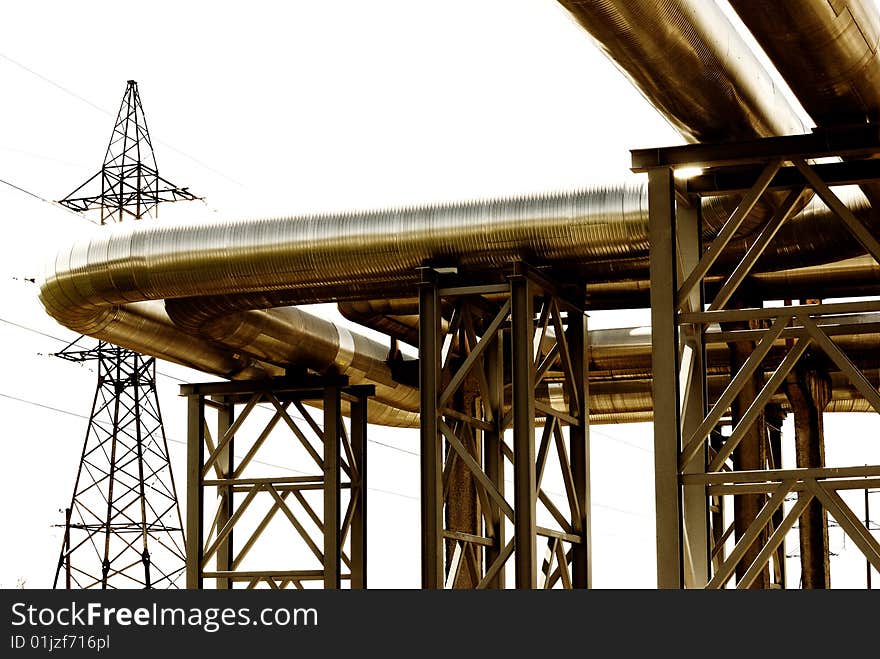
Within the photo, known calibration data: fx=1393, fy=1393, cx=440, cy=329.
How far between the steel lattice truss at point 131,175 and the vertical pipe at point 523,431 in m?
17.0

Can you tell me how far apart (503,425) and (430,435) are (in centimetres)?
167

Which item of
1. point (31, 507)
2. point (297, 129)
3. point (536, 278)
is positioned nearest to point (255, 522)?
point (31, 507)

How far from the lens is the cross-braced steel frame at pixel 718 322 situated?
36.4 feet

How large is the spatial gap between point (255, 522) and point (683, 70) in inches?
900

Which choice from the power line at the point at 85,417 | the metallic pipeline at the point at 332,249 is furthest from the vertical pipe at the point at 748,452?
the power line at the point at 85,417

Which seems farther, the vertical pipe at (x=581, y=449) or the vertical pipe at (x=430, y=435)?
the vertical pipe at (x=581, y=449)

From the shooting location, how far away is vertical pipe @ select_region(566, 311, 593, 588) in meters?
16.4

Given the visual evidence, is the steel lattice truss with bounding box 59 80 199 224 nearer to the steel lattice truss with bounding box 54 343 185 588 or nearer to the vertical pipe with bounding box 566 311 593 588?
the steel lattice truss with bounding box 54 343 185 588

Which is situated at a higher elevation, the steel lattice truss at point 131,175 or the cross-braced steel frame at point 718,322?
the steel lattice truss at point 131,175

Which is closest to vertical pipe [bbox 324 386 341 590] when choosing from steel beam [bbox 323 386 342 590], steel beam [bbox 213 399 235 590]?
steel beam [bbox 323 386 342 590]

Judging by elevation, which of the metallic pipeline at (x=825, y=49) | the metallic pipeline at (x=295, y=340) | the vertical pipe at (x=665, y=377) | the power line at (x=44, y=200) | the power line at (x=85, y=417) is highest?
Answer: the power line at (x=44, y=200)

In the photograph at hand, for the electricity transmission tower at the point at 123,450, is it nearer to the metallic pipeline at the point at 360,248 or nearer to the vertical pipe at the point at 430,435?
the metallic pipeline at the point at 360,248

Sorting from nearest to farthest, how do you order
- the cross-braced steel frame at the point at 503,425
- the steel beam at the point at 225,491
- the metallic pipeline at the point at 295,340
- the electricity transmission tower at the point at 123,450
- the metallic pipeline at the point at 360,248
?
the metallic pipeline at the point at 360,248 → the cross-braced steel frame at the point at 503,425 → the metallic pipeline at the point at 295,340 → the steel beam at the point at 225,491 → the electricity transmission tower at the point at 123,450

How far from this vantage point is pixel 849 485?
1114 cm
